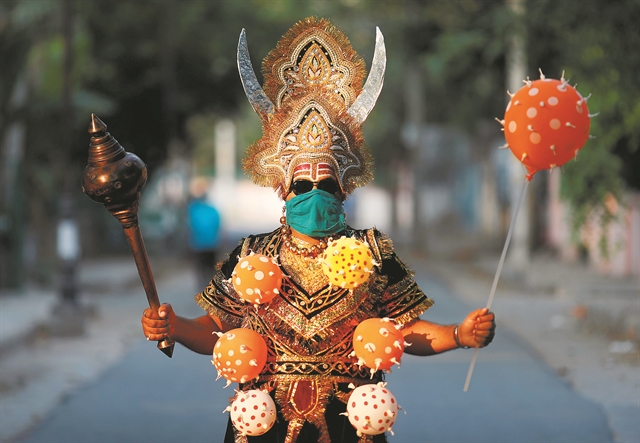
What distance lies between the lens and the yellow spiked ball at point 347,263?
428 cm

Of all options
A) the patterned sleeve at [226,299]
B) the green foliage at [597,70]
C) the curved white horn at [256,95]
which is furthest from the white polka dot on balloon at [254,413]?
the green foliage at [597,70]

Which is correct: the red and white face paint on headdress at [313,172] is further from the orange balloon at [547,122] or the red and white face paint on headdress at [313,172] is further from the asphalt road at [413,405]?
the asphalt road at [413,405]

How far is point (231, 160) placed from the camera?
79562mm

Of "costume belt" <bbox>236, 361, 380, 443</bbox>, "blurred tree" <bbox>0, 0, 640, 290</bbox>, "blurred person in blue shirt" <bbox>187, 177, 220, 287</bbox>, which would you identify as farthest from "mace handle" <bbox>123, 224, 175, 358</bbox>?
"blurred person in blue shirt" <bbox>187, 177, 220, 287</bbox>

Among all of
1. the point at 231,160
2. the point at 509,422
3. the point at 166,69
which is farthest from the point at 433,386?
the point at 231,160

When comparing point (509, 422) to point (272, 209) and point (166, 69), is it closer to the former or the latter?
point (166, 69)

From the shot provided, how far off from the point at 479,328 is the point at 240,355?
0.93 meters

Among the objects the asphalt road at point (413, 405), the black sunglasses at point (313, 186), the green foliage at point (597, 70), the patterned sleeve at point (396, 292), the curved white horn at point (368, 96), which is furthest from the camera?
the green foliage at point (597, 70)

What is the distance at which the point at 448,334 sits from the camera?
4.42 meters

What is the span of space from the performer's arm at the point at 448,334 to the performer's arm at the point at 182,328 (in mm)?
799

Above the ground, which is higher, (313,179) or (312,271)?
(313,179)

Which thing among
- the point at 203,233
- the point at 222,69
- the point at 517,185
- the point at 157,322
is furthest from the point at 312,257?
the point at 222,69

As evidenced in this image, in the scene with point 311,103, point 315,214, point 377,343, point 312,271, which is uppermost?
point 311,103

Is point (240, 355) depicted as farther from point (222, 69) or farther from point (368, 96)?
point (222, 69)
